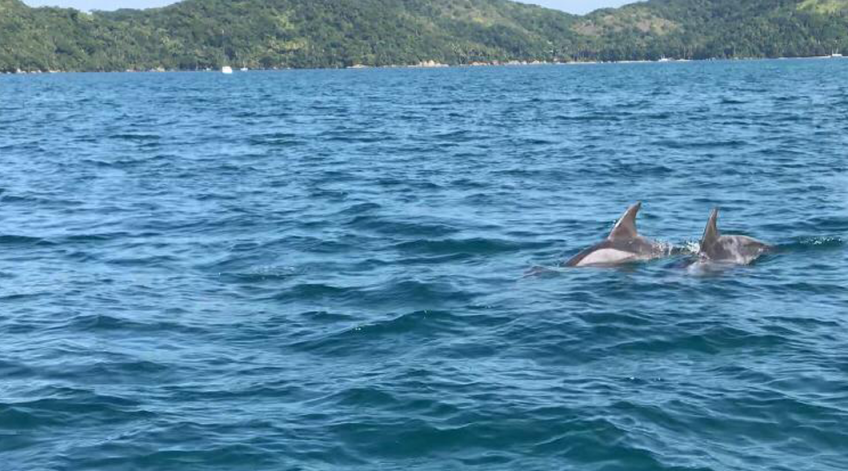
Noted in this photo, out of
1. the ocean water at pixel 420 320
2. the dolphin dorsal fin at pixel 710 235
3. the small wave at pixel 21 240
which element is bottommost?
the ocean water at pixel 420 320

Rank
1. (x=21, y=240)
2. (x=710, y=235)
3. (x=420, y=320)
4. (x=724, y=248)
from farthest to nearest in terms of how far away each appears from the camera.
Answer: (x=21, y=240) < (x=724, y=248) < (x=710, y=235) < (x=420, y=320)

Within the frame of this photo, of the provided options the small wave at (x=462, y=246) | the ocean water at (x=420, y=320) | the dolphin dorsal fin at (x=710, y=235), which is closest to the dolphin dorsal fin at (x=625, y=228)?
the ocean water at (x=420, y=320)

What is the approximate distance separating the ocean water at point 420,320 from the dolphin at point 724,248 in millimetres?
451

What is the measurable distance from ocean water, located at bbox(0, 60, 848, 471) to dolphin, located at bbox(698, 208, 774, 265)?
1.48 feet

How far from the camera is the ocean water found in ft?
39.9

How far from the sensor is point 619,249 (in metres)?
21.0

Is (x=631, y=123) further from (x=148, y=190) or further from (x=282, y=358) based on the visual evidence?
(x=282, y=358)

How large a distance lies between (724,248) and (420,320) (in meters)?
7.23

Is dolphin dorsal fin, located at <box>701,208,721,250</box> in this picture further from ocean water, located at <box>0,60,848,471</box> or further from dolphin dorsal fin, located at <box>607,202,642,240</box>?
dolphin dorsal fin, located at <box>607,202,642,240</box>

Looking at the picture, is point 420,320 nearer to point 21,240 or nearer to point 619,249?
point 619,249

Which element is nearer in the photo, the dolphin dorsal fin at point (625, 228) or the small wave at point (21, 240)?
the dolphin dorsal fin at point (625, 228)

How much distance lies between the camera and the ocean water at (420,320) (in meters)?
12.2

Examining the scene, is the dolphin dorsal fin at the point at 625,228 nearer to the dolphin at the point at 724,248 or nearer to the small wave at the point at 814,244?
the dolphin at the point at 724,248

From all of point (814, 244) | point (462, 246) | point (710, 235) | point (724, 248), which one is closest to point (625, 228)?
point (710, 235)
